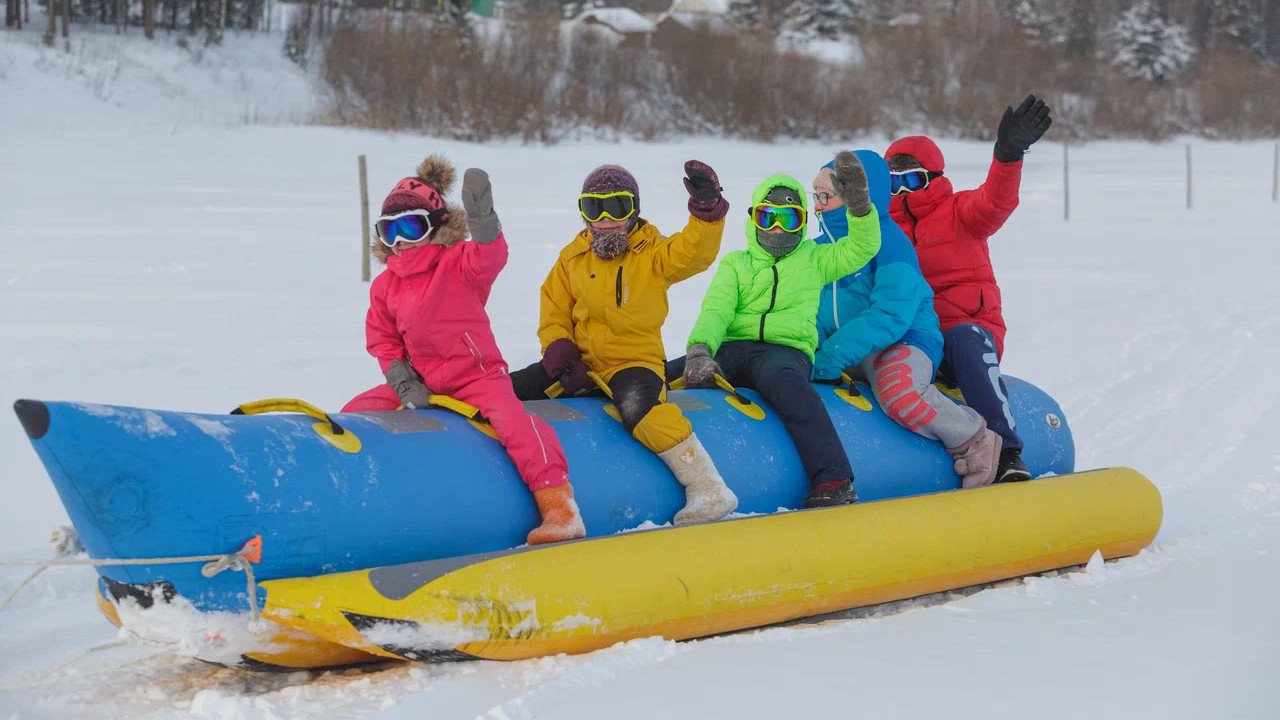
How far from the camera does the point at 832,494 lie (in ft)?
16.0

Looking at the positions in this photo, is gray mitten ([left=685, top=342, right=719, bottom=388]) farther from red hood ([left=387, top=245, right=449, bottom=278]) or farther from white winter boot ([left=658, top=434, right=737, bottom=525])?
red hood ([left=387, top=245, right=449, bottom=278])

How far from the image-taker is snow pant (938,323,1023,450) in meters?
5.53

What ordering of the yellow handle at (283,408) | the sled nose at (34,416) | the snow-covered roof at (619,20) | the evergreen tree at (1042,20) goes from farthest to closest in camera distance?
the evergreen tree at (1042,20) < the snow-covered roof at (619,20) < the yellow handle at (283,408) < the sled nose at (34,416)

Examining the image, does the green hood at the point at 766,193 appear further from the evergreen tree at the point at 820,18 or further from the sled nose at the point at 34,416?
the evergreen tree at the point at 820,18

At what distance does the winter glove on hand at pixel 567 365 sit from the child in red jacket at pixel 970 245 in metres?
1.73

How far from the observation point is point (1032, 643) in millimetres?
4004

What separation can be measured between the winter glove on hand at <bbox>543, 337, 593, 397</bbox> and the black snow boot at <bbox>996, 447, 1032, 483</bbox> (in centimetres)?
185

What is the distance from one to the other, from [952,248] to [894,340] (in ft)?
2.20

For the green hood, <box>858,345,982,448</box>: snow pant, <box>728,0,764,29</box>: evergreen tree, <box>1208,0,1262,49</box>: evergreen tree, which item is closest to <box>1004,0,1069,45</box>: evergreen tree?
<box>1208,0,1262,49</box>: evergreen tree

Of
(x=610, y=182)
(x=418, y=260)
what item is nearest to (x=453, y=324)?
(x=418, y=260)

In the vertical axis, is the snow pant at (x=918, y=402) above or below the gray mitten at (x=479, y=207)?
below

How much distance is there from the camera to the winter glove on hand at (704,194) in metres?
4.53

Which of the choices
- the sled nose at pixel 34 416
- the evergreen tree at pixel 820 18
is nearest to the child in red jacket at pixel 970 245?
the sled nose at pixel 34 416

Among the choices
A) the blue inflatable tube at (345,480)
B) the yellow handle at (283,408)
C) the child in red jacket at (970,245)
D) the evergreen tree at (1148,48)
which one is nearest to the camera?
the blue inflatable tube at (345,480)
